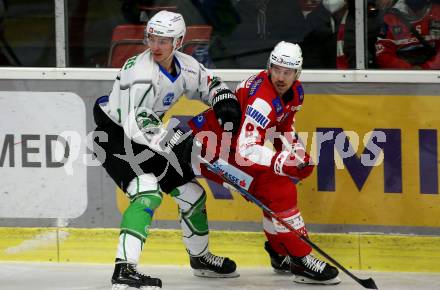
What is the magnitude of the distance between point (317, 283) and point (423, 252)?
598 millimetres

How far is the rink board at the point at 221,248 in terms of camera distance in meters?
6.69

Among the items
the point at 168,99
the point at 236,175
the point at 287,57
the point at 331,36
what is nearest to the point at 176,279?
the point at 236,175

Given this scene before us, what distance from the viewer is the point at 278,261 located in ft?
21.9

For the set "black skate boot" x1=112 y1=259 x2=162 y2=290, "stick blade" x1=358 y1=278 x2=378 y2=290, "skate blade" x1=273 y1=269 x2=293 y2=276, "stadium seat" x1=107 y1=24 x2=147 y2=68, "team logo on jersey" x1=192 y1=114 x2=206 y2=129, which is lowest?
"skate blade" x1=273 y1=269 x2=293 y2=276

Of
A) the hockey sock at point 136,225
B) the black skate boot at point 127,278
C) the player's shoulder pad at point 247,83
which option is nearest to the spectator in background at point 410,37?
the player's shoulder pad at point 247,83

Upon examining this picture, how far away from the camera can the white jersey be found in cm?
→ 607

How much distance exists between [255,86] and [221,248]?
1045 millimetres

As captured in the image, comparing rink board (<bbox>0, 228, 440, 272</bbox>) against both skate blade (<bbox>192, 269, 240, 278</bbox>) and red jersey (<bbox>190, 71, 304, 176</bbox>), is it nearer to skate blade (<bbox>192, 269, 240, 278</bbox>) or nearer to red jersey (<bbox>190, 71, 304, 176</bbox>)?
skate blade (<bbox>192, 269, 240, 278</bbox>)

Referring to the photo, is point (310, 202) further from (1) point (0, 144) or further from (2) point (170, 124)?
(1) point (0, 144)

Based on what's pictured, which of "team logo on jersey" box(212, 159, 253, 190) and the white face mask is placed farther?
the white face mask

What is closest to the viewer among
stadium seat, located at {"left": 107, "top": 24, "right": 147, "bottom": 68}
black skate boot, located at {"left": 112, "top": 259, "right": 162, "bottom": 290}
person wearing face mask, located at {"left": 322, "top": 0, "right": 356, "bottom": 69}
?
black skate boot, located at {"left": 112, "top": 259, "right": 162, "bottom": 290}

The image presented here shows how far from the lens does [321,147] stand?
683 centimetres

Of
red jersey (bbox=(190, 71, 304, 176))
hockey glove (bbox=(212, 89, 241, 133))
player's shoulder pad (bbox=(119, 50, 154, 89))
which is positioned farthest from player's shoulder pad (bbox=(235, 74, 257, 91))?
player's shoulder pad (bbox=(119, 50, 154, 89))

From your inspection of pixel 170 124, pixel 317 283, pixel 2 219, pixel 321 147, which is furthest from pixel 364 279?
pixel 2 219
